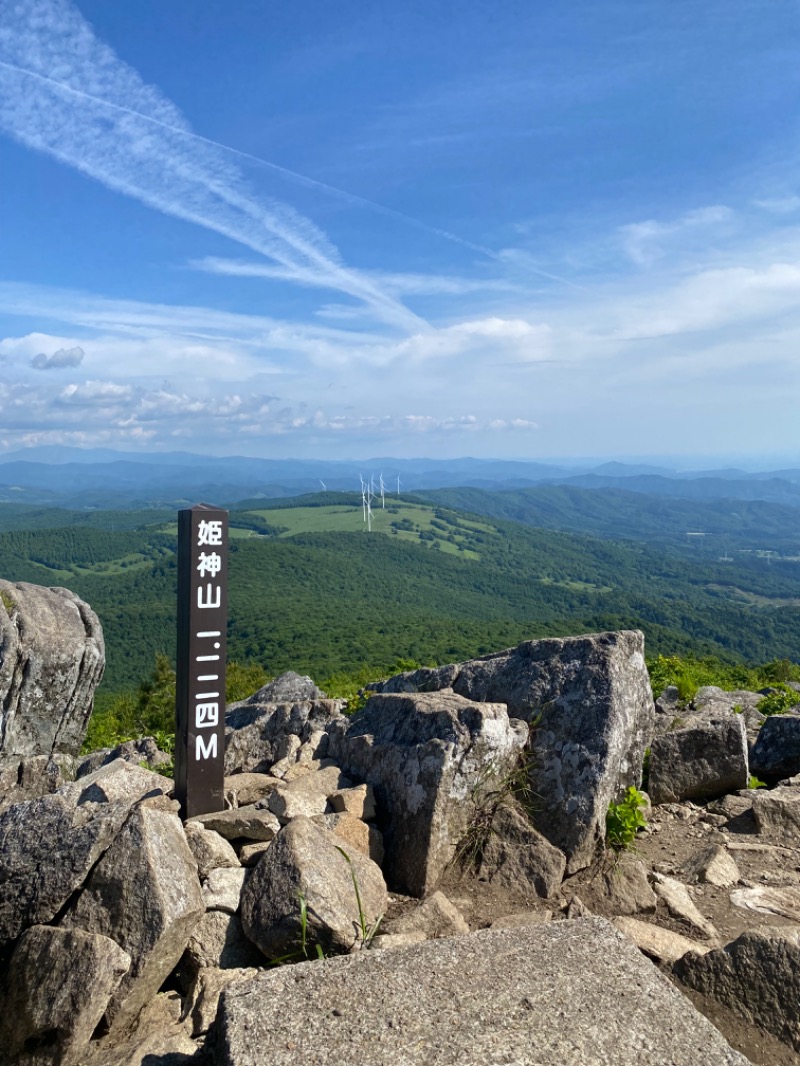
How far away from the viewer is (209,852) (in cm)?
692

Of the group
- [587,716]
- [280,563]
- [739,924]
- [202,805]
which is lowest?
[280,563]

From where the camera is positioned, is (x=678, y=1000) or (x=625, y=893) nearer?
(x=678, y=1000)

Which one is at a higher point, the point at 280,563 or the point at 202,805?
the point at 202,805

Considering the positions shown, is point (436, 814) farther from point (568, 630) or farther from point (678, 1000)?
point (568, 630)

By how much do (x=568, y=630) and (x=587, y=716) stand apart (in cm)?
8828

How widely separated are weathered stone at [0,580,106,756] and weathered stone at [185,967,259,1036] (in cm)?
1397

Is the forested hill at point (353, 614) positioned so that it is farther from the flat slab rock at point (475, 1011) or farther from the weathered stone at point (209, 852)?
the flat slab rock at point (475, 1011)

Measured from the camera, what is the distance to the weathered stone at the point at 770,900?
706 cm

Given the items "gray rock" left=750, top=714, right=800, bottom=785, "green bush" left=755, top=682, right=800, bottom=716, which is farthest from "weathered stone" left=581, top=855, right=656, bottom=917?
"green bush" left=755, top=682, right=800, bottom=716

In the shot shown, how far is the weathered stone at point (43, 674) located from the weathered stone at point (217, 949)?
44.6 ft

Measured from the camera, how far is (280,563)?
583 ft

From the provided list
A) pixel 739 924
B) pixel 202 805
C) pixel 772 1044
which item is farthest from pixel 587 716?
pixel 202 805

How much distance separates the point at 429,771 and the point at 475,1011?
3071 millimetres

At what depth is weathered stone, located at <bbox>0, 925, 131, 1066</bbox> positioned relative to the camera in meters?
5.30
